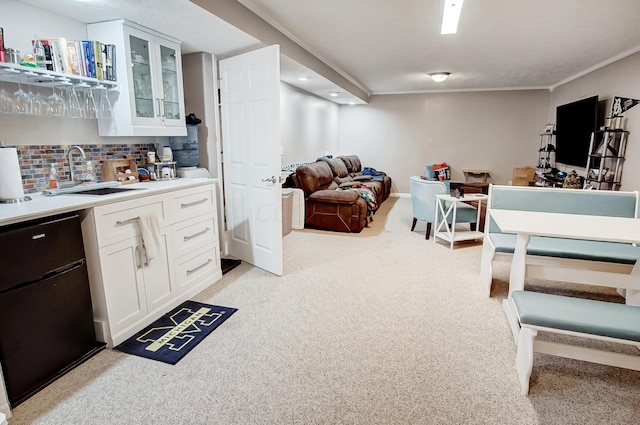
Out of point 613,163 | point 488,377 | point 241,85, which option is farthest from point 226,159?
point 613,163

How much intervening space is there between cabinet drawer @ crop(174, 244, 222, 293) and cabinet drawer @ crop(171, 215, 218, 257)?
6cm

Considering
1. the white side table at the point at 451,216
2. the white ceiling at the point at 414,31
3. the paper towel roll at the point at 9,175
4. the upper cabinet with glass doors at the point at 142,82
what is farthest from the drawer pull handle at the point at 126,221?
the white side table at the point at 451,216

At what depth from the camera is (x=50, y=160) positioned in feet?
8.19

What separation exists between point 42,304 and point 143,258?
2.09ft

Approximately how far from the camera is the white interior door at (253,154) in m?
3.11

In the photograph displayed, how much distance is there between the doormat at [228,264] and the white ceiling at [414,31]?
2.11m

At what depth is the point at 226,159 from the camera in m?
3.70

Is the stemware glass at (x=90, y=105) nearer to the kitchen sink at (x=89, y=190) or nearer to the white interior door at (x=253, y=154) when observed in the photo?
the kitchen sink at (x=89, y=190)

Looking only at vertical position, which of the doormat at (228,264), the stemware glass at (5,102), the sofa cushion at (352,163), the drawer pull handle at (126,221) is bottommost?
the doormat at (228,264)

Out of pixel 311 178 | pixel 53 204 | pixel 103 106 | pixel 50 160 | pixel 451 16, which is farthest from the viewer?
pixel 311 178

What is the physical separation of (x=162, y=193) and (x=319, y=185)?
9.98 ft

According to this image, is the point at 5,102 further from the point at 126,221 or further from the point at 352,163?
the point at 352,163

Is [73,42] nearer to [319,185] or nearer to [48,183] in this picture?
[48,183]

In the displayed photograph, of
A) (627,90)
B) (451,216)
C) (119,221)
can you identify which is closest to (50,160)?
(119,221)
